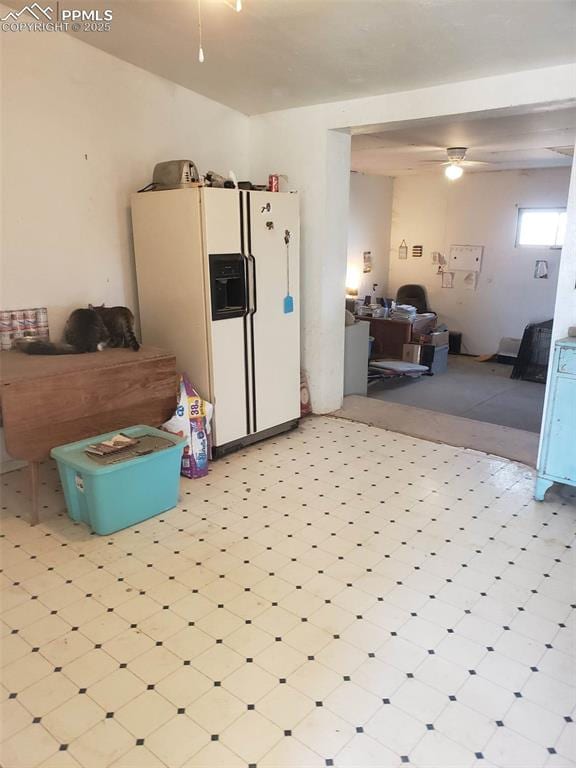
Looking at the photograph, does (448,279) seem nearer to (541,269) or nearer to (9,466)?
(541,269)

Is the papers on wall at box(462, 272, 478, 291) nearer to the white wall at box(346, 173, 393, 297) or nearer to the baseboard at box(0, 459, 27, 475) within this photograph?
the white wall at box(346, 173, 393, 297)

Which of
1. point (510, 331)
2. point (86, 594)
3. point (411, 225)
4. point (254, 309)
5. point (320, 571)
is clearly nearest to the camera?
point (86, 594)

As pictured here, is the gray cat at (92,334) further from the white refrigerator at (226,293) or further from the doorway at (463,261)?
the doorway at (463,261)

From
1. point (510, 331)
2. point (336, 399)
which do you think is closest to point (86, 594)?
point (336, 399)

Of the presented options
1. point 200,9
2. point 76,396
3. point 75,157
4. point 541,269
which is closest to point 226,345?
point 76,396

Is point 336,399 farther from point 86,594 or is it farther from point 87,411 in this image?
point 86,594

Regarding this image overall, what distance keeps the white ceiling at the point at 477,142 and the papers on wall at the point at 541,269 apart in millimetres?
1242

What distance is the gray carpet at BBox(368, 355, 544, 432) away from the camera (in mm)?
5523

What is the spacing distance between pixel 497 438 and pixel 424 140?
3023mm

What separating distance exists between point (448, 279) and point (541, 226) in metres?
1.47

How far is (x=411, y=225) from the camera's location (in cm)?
864

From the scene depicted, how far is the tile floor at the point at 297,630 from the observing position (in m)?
1.65

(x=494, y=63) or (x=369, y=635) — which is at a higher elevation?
(x=494, y=63)

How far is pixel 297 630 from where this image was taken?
210cm
